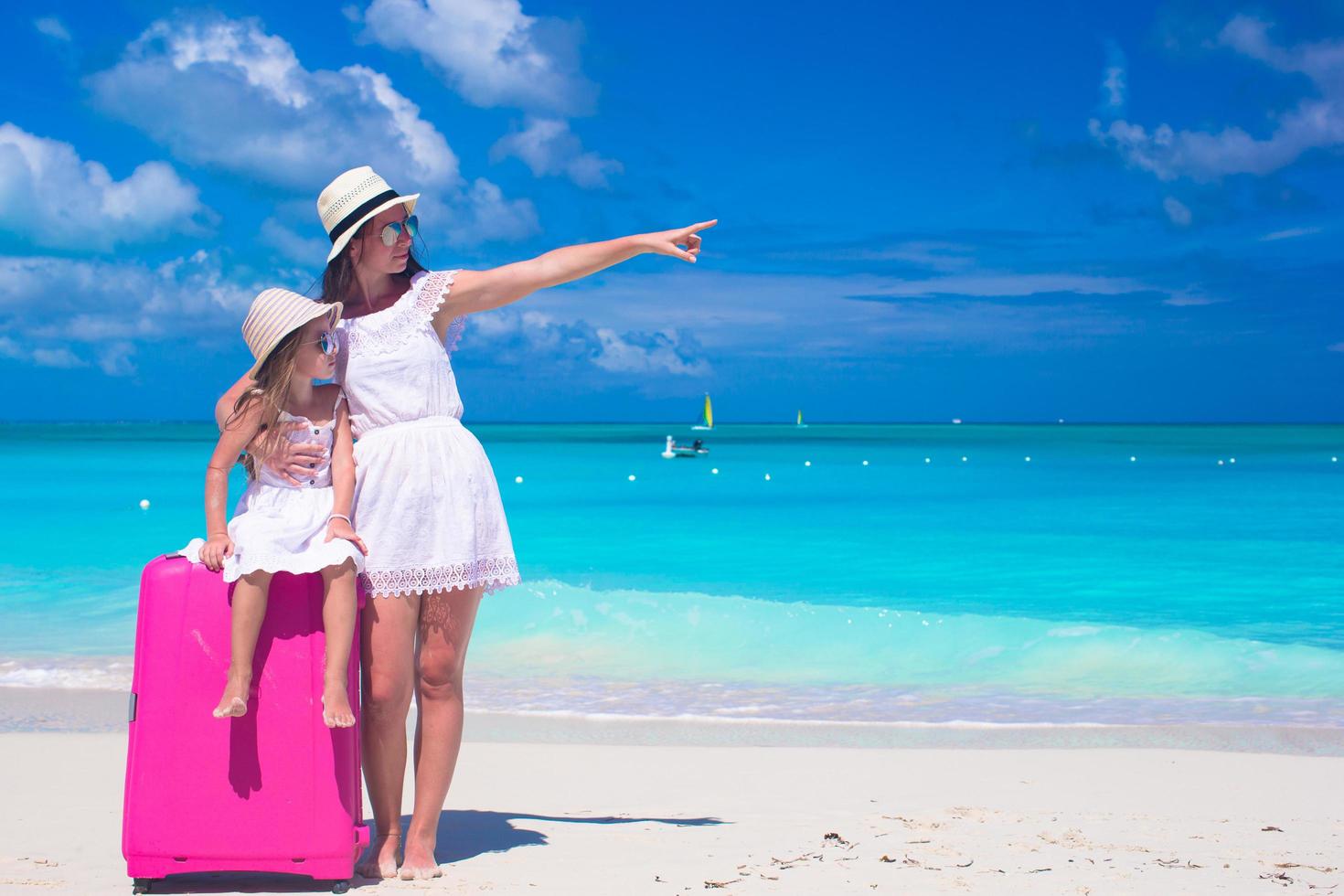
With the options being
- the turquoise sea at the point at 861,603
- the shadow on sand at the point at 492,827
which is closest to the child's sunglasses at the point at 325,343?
the shadow on sand at the point at 492,827

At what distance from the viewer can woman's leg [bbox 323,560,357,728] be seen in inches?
111

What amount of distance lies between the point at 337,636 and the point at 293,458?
→ 46 cm

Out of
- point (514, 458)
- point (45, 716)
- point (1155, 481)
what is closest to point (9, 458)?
point (514, 458)

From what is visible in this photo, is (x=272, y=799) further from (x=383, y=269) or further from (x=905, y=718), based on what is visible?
(x=905, y=718)

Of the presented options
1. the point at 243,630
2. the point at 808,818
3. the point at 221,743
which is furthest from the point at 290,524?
the point at 808,818

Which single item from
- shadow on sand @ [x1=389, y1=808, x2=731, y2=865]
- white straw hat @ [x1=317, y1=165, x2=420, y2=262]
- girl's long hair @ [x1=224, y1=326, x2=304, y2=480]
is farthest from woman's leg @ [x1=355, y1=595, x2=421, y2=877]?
white straw hat @ [x1=317, y1=165, x2=420, y2=262]

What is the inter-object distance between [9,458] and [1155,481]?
145 feet

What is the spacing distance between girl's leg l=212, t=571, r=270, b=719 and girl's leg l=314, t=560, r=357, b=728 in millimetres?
154

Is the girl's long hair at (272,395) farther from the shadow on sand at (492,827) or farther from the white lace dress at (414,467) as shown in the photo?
the shadow on sand at (492,827)

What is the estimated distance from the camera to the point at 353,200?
3.13 m

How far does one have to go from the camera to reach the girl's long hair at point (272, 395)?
115 inches

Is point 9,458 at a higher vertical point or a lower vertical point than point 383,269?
higher

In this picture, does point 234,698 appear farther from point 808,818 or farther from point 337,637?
point 808,818

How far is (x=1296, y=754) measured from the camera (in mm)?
5262
